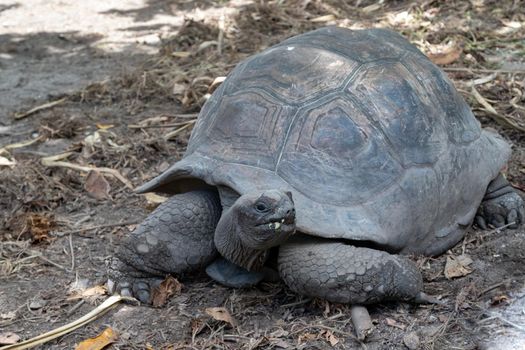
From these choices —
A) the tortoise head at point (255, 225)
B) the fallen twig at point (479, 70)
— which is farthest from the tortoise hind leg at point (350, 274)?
the fallen twig at point (479, 70)

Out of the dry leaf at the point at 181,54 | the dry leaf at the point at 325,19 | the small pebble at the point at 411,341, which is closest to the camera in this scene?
the small pebble at the point at 411,341

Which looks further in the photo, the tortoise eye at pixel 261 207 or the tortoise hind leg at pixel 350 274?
the tortoise hind leg at pixel 350 274

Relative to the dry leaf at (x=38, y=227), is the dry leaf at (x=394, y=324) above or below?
above

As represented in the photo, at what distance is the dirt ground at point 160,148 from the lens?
3.02m

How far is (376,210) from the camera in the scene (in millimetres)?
3158

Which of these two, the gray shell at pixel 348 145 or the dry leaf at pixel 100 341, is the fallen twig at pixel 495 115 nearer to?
the gray shell at pixel 348 145

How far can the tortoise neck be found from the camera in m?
3.12

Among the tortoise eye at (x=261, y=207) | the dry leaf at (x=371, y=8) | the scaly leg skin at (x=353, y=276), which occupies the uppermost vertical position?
the tortoise eye at (x=261, y=207)

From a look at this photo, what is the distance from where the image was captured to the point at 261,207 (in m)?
2.88

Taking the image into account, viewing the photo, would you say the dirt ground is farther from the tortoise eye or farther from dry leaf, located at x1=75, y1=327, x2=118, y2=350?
the tortoise eye

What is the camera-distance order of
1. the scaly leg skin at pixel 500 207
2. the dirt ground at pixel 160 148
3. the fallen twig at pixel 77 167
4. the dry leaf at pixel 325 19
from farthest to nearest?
the dry leaf at pixel 325 19, the fallen twig at pixel 77 167, the scaly leg skin at pixel 500 207, the dirt ground at pixel 160 148

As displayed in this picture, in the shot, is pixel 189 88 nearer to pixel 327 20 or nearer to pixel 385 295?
pixel 327 20

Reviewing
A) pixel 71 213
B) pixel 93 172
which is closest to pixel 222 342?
pixel 71 213

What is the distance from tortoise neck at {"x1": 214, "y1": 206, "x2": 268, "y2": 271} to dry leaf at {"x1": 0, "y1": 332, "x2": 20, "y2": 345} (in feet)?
2.96
